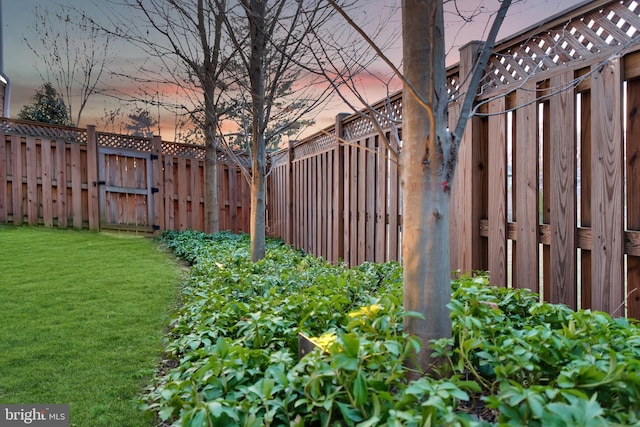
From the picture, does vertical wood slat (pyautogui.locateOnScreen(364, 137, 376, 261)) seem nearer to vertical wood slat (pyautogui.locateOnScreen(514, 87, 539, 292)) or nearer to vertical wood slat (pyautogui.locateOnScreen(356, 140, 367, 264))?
vertical wood slat (pyautogui.locateOnScreen(356, 140, 367, 264))

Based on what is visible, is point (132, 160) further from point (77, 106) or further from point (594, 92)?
point (594, 92)

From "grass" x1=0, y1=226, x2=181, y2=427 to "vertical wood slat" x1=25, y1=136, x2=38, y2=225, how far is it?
9.87 feet

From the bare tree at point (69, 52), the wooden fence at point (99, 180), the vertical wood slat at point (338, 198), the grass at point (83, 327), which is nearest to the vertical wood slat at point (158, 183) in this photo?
the wooden fence at point (99, 180)

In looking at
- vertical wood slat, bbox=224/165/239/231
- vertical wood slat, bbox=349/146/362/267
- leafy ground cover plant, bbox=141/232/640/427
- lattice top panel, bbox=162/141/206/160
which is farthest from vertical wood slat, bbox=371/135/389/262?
vertical wood slat, bbox=224/165/239/231

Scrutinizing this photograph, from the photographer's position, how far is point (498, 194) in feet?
10.1

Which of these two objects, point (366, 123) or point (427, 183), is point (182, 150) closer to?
point (366, 123)

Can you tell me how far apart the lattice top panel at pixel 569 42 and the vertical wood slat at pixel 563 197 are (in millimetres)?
143

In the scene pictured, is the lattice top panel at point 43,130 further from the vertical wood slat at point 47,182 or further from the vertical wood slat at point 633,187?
the vertical wood slat at point 633,187

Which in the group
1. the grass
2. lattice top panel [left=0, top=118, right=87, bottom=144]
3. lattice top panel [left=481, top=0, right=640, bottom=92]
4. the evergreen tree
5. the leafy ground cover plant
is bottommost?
the grass

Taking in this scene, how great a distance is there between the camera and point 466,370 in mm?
1560

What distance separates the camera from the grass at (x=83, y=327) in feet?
7.95

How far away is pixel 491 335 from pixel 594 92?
5.14 ft

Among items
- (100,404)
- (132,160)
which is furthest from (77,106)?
(100,404)

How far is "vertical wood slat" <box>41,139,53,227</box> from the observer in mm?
9656
